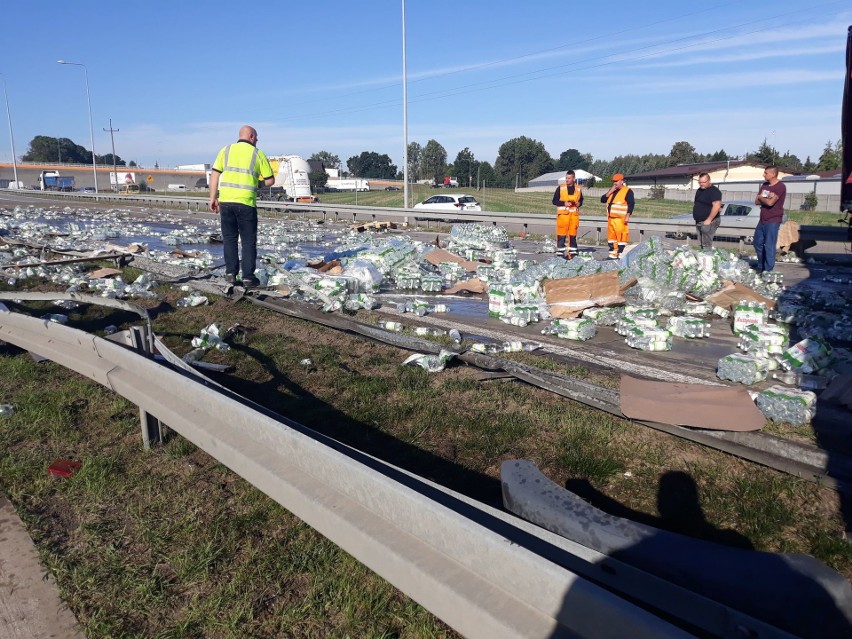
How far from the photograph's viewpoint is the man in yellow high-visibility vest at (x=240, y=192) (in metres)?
8.34

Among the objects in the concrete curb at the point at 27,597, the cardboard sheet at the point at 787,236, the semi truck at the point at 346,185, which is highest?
the semi truck at the point at 346,185

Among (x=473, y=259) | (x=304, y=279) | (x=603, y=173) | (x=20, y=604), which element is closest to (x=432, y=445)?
(x=20, y=604)

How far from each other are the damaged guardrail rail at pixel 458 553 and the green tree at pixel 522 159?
9896cm

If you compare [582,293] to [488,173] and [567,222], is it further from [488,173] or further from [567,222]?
[488,173]

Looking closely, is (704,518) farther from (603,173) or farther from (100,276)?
(603,173)

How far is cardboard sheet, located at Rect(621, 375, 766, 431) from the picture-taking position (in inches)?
153

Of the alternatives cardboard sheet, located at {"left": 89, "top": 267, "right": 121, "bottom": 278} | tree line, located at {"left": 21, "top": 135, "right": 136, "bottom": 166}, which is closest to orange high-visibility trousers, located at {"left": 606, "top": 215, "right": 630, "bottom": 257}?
cardboard sheet, located at {"left": 89, "top": 267, "right": 121, "bottom": 278}

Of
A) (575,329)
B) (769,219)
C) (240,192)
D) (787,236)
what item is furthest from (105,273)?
(787,236)

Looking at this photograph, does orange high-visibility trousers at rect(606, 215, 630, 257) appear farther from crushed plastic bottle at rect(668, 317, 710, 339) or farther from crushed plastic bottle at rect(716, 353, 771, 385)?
crushed plastic bottle at rect(716, 353, 771, 385)

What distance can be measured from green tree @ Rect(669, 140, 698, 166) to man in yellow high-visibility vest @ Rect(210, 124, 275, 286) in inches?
3477

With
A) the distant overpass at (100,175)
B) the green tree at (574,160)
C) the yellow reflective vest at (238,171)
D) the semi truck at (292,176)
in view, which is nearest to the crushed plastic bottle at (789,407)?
the yellow reflective vest at (238,171)

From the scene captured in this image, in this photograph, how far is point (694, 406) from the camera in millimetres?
4121

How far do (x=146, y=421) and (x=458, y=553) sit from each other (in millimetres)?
2480

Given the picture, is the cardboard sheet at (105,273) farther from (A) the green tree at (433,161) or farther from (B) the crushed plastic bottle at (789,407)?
(A) the green tree at (433,161)
